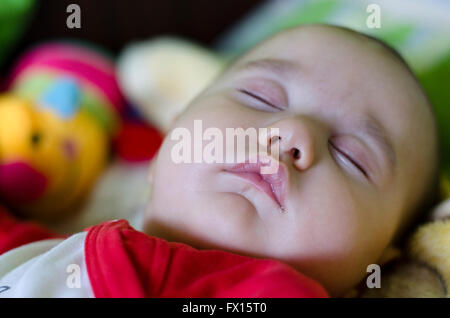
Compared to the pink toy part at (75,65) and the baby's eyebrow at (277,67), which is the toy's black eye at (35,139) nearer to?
the pink toy part at (75,65)

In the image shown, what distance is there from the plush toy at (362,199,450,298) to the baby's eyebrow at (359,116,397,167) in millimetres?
154

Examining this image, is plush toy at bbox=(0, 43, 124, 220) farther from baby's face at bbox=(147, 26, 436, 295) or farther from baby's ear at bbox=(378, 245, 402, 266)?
baby's ear at bbox=(378, 245, 402, 266)

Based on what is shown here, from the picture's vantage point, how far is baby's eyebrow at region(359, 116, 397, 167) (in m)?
0.89

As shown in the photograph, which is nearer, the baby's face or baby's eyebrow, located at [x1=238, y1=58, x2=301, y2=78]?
the baby's face

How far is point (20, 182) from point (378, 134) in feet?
2.44

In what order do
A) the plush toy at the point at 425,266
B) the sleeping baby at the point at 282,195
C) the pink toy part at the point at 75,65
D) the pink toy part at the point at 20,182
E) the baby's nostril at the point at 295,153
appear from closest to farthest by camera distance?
the sleeping baby at the point at 282,195 → the baby's nostril at the point at 295,153 → the plush toy at the point at 425,266 → the pink toy part at the point at 20,182 → the pink toy part at the point at 75,65

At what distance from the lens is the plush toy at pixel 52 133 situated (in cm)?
116

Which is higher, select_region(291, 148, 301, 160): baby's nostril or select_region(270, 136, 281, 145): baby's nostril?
select_region(270, 136, 281, 145): baby's nostril

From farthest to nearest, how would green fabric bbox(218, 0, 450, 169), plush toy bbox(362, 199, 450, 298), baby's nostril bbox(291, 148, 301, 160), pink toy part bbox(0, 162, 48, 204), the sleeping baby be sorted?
green fabric bbox(218, 0, 450, 169) → pink toy part bbox(0, 162, 48, 204) → plush toy bbox(362, 199, 450, 298) → baby's nostril bbox(291, 148, 301, 160) → the sleeping baby

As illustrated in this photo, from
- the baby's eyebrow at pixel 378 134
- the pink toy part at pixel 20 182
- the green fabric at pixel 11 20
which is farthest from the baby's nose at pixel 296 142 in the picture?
the green fabric at pixel 11 20

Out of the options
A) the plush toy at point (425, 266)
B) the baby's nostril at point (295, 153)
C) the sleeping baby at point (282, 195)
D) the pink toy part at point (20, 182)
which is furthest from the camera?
the pink toy part at point (20, 182)

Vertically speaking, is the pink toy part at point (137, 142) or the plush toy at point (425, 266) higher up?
the pink toy part at point (137, 142)

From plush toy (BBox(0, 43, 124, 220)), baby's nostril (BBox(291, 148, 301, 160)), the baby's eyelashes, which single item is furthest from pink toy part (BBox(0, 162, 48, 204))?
baby's nostril (BBox(291, 148, 301, 160))

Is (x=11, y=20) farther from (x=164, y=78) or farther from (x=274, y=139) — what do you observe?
(x=274, y=139)
